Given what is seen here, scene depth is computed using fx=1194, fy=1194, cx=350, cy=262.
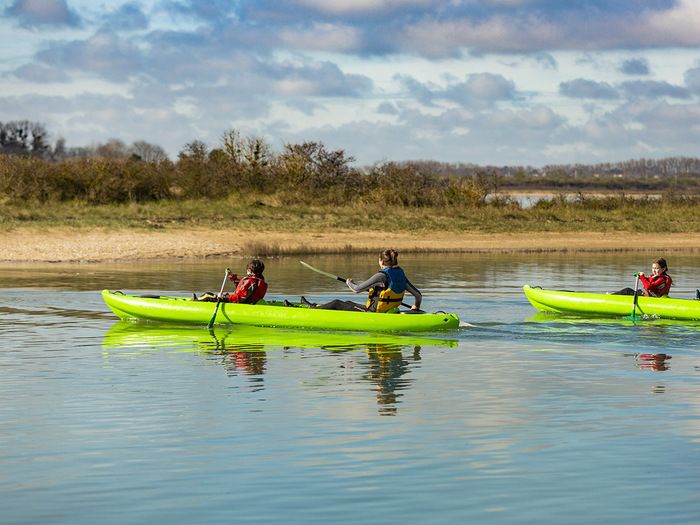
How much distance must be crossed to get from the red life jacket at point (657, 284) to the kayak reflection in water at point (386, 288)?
4725 mm

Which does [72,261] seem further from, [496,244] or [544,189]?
[544,189]

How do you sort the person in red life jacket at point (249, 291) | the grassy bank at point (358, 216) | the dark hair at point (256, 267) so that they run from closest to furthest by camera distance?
the dark hair at point (256, 267) → the person in red life jacket at point (249, 291) → the grassy bank at point (358, 216)

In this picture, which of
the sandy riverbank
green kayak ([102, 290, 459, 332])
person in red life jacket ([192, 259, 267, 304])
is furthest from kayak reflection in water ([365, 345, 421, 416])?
the sandy riverbank

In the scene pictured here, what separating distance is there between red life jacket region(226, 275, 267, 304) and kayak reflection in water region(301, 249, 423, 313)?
1.19 metres

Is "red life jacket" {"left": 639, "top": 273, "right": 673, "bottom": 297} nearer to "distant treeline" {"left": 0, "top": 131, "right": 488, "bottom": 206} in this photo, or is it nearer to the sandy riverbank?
the sandy riverbank

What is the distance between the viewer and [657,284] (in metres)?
20.0

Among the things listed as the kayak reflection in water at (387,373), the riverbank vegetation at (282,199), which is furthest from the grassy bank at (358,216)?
the kayak reflection in water at (387,373)

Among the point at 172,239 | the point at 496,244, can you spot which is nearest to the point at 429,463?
the point at 172,239

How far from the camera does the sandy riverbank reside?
34.4 metres

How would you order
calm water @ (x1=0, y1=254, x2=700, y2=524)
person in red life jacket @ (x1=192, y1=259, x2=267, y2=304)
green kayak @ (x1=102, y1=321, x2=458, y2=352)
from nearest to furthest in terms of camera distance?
1. calm water @ (x1=0, y1=254, x2=700, y2=524)
2. green kayak @ (x1=102, y1=321, x2=458, y2=352)
3. person in red life jacket @ (x1=192, y1=259, x2=267, y2=304)

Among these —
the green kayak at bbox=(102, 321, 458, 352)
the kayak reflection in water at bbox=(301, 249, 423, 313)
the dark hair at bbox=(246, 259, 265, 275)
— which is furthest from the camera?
the dark hair at bbox=(246, 259, 265, 275)

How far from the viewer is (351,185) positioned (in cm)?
5012

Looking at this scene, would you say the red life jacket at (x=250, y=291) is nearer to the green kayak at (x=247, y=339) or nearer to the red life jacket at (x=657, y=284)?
the green kayak at (x=247, y=339)

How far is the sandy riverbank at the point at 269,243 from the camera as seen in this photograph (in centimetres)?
3438
